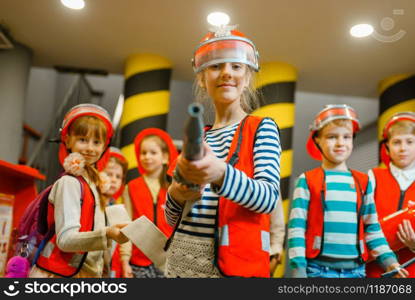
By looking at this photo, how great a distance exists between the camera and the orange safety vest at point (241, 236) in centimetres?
64

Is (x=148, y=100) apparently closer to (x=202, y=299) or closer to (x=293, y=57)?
(x=293, y=57)

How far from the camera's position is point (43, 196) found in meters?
1.05

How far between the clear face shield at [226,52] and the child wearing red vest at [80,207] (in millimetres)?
437

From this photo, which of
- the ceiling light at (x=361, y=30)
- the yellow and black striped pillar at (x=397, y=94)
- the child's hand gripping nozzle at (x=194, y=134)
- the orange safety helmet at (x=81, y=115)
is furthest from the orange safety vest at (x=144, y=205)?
the yellow and black striped pillar at (x=397, y=94)

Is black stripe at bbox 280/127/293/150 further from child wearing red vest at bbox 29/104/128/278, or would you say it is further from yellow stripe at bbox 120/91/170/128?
child wearing red vest at bbox 29/104/128/278

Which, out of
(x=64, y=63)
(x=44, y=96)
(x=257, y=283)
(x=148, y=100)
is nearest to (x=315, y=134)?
(x=257, y=283)

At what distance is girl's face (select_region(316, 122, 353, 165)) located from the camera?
1276 mm

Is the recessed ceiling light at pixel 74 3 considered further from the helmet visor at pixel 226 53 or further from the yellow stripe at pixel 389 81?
the yellow stripe at pixel 389 81

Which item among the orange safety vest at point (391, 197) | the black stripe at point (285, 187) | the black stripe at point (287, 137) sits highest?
the black stripe at point (287, 137)

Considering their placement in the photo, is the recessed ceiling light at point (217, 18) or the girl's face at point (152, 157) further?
the recessed ceiling light at point (217, 18)

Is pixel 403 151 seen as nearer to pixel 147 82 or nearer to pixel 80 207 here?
pixel 80 207

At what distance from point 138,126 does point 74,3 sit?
3.30 feet

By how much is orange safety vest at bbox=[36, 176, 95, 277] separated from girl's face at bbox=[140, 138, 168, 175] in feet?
2.85

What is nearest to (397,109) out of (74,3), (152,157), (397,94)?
(397,94)
